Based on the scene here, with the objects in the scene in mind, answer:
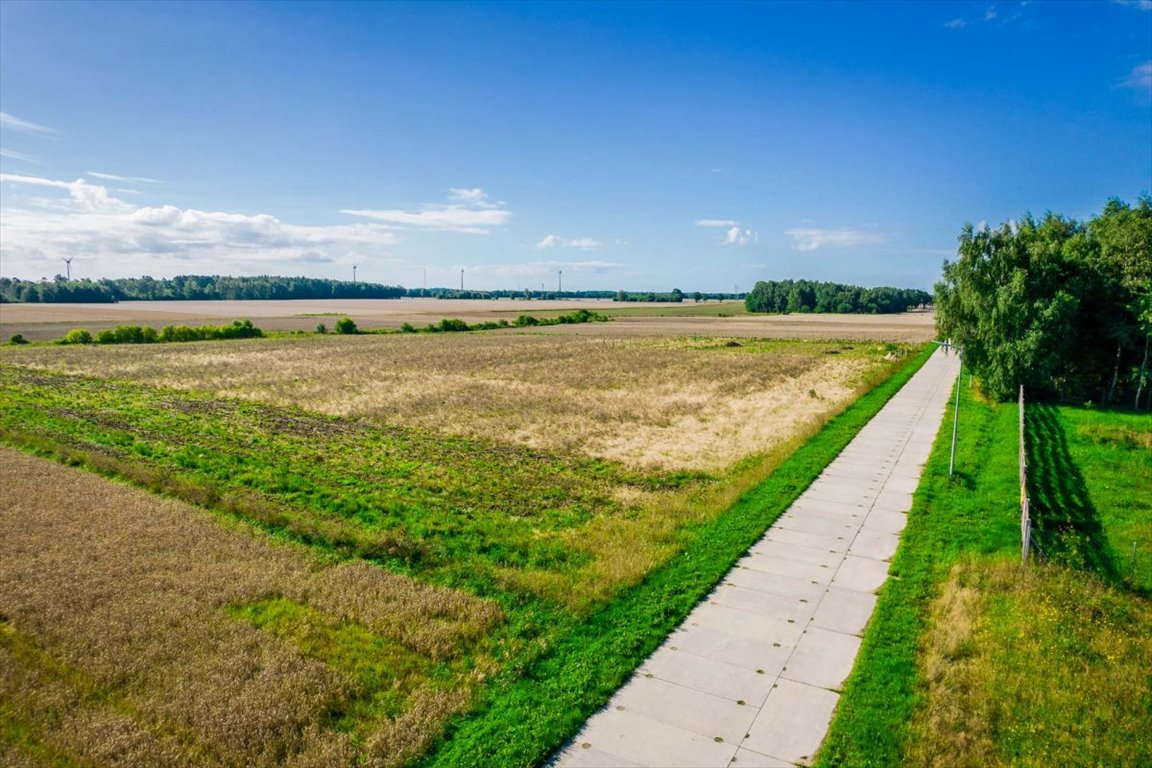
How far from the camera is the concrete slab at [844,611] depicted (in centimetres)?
1212

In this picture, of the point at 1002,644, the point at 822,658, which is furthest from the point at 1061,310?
the point at 822,658

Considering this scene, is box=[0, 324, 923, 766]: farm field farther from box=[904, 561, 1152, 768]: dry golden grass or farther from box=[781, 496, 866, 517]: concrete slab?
box=[904, 561, 1152, 768]: dry golden grass

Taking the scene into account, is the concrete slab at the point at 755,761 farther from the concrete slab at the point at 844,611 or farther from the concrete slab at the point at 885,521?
the concrete slab at the point at 885,521

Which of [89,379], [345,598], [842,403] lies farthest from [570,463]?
[89,379]

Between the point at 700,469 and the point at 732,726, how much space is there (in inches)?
571

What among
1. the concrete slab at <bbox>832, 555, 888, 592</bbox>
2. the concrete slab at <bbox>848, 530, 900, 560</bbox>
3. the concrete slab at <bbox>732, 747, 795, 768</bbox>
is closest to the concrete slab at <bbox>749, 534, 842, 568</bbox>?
the concrete slab at <bbox>832, 555, 888, 592</bbox>

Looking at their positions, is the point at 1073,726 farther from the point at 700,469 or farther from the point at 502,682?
the point at 700,469

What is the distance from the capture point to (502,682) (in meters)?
10.4

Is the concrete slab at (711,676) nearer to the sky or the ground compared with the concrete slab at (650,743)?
nearer to the sky

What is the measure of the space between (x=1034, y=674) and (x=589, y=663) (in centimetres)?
725

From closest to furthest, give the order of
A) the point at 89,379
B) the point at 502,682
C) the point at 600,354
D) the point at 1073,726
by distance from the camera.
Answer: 1. the point at 1073,726
2. the point at 502,682
3. the point at 89,379
4. the point at 600,354

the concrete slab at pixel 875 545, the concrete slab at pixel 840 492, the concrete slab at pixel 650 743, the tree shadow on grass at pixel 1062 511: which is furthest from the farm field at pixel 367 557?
the tree shadow on grass at pixel 1062 511

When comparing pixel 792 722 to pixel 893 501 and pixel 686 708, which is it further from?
pixel 893 501

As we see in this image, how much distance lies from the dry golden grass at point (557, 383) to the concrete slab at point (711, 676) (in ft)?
43.1
